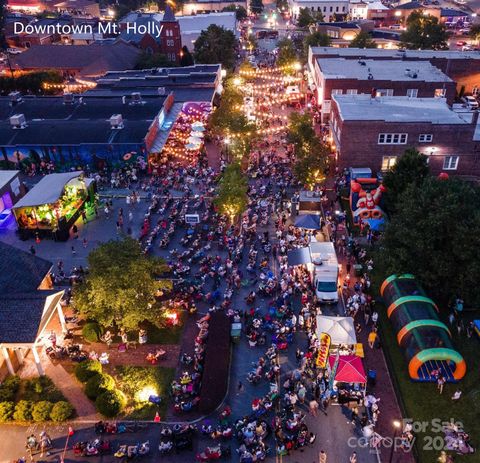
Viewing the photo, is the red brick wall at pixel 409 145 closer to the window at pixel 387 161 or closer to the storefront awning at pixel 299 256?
the window at pixel 387 161

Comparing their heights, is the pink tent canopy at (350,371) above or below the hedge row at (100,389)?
above

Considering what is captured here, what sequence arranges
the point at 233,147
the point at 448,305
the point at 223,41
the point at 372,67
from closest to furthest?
the point at 448,305, the point at 233,147, the point at 372,67, the point at 223,41

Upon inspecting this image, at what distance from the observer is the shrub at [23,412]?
24531mm

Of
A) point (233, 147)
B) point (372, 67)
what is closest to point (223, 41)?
point (372, 67)

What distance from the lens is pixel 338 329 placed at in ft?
91.4

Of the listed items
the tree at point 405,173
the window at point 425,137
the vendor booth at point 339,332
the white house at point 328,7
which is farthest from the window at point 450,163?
the white house at point 328,7

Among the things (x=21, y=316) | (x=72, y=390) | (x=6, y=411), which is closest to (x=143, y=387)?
(x=72, y=390)

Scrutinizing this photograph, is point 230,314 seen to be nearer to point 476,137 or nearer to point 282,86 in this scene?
point 476,137

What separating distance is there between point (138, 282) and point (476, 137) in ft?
119

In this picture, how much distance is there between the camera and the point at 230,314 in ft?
101

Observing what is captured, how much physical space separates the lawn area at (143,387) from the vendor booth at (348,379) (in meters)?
8.81

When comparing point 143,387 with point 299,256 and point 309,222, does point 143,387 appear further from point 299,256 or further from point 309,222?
point 309,222

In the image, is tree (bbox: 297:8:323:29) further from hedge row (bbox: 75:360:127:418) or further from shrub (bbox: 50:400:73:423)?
shrub (bbox: 50:400:73:423)

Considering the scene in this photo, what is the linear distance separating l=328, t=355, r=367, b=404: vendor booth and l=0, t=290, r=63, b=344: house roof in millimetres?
15888
